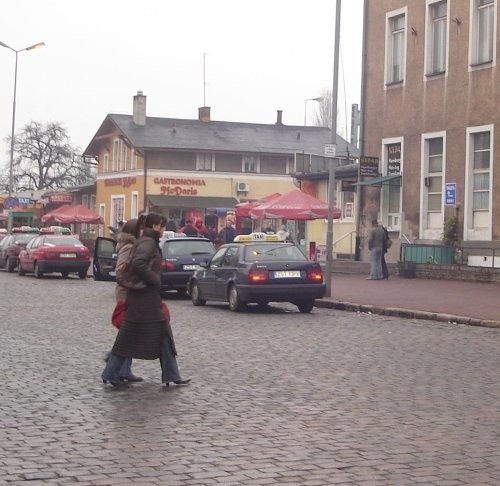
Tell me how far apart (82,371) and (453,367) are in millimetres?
4241

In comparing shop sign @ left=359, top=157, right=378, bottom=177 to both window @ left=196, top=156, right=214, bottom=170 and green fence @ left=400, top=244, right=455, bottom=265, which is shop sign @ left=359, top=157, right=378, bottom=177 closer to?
green fence @ left=400, top=244, right=455, bottom=265

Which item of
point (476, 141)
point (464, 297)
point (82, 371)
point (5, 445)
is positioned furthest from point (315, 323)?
point (476, 141)

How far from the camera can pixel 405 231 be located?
34.9 metres

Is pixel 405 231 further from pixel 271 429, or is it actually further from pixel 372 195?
pixel 271 429

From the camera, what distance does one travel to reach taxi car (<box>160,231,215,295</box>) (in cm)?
2594

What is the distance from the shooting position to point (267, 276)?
21141 mm

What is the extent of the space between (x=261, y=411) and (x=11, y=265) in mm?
33977

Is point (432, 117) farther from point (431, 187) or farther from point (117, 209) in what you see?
point (117, 209)

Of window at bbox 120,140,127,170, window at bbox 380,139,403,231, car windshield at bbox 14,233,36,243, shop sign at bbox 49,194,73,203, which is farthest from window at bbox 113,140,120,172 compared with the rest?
window at bbox 380,139,403,231

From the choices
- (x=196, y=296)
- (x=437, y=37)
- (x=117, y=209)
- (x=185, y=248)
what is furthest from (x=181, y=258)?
(x=117, y=209)

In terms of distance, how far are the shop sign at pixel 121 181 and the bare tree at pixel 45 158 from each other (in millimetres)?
25027

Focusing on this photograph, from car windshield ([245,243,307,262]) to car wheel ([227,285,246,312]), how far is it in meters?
0.67

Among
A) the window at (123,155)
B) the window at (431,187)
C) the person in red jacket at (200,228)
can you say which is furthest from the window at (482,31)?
the window at (123,155)

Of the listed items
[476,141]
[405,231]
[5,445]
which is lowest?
[5,445]
